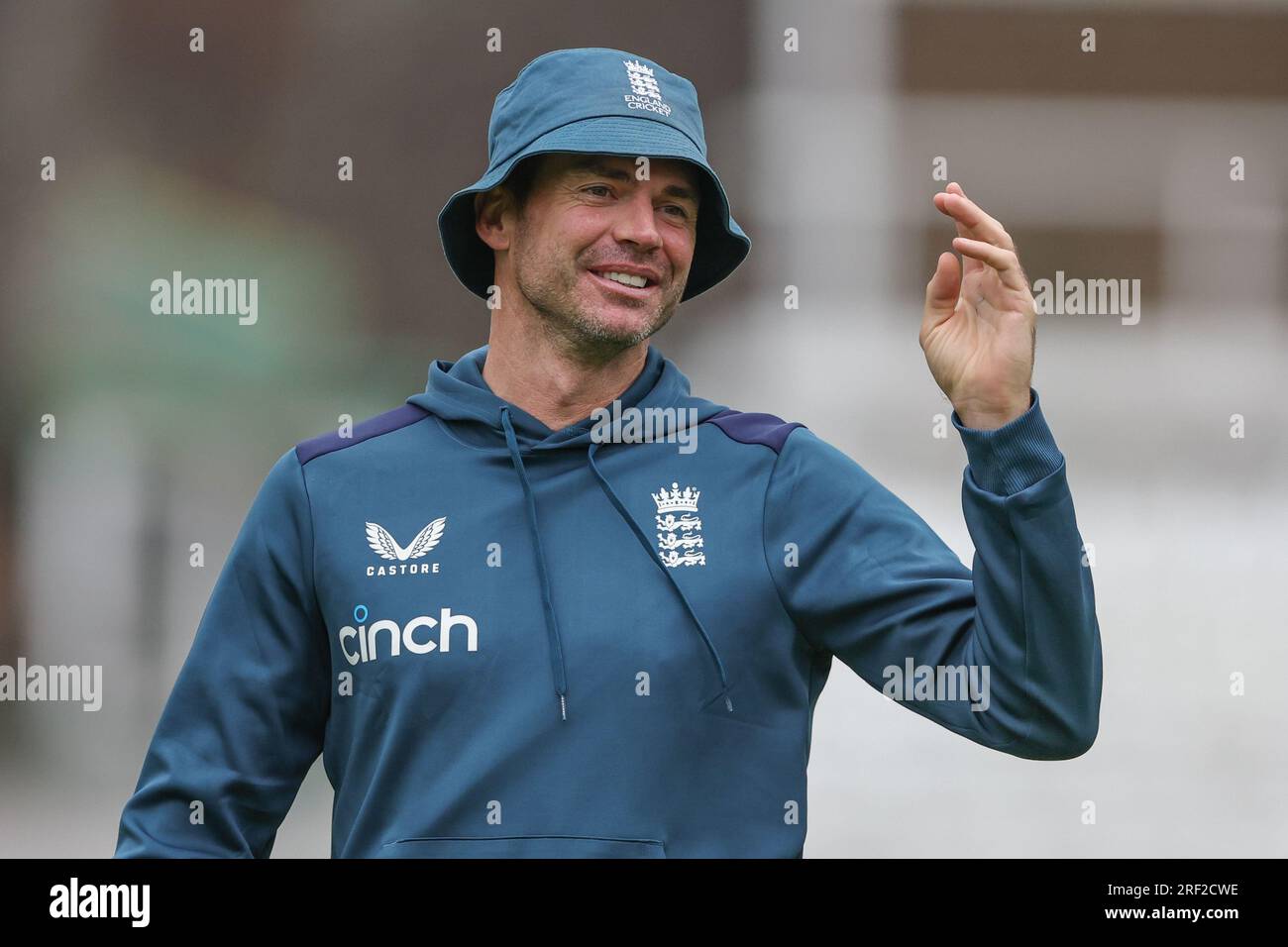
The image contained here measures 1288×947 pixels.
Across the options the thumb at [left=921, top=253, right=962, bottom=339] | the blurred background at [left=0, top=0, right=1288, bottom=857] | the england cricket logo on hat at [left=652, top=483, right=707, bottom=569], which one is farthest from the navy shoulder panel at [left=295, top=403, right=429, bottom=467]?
the blurred background at [left=0, top=0, right=1288, bottom=857]

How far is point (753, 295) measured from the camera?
4.71 metres

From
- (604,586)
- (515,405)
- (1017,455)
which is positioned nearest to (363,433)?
(515,405)

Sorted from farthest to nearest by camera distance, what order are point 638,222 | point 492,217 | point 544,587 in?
1. point 492,217
2. point 638,222
3. point 544,587

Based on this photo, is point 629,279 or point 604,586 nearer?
point 604,586

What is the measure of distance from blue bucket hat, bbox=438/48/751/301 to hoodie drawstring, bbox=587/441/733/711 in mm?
378

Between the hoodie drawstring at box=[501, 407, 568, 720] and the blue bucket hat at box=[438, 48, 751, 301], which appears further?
the blue bucket hat at box=[438, 48, 751, 301]

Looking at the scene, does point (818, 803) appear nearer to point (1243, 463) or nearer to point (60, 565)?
point (1243, 463)

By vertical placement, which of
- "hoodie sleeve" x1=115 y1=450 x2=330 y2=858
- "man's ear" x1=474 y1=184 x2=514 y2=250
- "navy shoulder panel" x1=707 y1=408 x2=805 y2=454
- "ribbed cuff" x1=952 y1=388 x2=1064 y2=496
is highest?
"man's ear" x1=474 y1=184 x2=514 y2=250

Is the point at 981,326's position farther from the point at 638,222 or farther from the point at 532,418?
the point at 532,418

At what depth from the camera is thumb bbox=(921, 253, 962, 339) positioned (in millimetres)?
1903

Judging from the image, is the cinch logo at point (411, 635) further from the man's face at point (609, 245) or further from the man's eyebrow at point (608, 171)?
the man's eyebrow at point (608, 171)

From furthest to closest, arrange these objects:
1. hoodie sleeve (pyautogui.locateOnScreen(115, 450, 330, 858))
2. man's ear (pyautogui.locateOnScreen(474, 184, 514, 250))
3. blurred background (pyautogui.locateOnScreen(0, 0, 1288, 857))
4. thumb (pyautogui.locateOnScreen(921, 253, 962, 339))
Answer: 1. blurred background (pyautogui.locateOnScreen(0, 0, 1288, 857))
2. man's ear (pyautogui.locateOnScreen(474, 184, 514, 250))
3. hoodie sleeve (pyautogui.locateOnScreen(115, 450, 330, 858))
4. thumb (pyautogui.locateOnScreen(921, 253, 962, 339))

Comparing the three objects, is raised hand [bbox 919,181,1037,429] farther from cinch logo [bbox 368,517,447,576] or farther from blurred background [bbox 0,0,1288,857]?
blurred background [bbox 0,0,1288,857]

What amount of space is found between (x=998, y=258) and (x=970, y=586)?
375 millimetres
